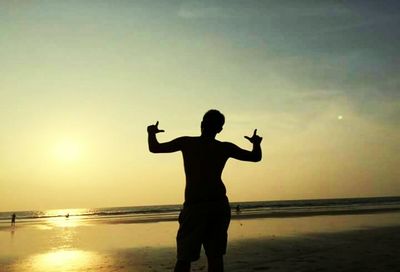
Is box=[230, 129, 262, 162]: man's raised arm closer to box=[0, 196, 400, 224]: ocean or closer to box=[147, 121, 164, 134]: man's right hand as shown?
box=[147, 121, 164, 134]: man's right hand

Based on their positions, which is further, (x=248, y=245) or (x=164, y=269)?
(x=248, y=245)

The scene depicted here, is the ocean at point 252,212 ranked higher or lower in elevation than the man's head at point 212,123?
lower

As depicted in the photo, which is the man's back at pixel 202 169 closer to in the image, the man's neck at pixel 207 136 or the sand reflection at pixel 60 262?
the man's neck at pixel 207 136

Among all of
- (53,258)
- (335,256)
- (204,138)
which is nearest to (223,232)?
(204,138)

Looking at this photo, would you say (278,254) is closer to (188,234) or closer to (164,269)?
(164,269)

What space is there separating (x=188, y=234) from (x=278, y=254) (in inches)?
375

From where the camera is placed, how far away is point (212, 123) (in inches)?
175

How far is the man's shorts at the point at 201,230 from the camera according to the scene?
4.17 metres

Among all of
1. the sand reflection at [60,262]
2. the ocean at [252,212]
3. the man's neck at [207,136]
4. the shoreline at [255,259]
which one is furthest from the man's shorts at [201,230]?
the ocean at [252,212]

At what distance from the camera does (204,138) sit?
14.5 ft

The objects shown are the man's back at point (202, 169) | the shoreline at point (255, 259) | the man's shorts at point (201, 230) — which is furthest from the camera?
the shoreline at point (255, 259)

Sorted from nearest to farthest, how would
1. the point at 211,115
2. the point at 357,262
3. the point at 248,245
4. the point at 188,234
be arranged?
the point at 188,234
the point at 211,115
the point at 357,262
the point at 248,245

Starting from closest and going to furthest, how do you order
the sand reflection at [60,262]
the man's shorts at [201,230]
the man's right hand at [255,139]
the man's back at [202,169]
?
1. the man's shorts at [201,230]
2. the man's back at [202,169]
3. the man's right hand at [255,139]
4. the sand reflection at [60,262]

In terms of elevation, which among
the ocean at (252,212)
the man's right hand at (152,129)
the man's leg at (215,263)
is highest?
the man's right hand at (152,129)
